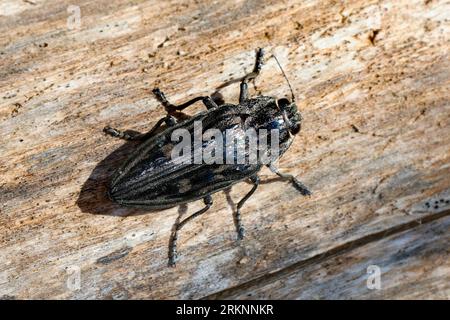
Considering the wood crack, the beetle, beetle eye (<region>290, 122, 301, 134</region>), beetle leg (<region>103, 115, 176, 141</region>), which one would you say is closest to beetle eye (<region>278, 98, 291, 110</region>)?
the beetle

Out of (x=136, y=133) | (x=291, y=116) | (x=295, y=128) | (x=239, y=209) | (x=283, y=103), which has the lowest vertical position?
(x=239, y=209)

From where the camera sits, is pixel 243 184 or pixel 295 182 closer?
pixel 295 182

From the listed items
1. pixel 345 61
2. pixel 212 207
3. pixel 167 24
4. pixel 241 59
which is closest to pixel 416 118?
pixel 345 61

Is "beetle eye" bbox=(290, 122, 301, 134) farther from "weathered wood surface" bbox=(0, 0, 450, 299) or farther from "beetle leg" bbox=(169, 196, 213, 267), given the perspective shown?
"beetle leg" bbox=(169, 196, 213, 267)

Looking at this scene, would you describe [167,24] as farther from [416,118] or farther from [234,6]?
A: [416,118]

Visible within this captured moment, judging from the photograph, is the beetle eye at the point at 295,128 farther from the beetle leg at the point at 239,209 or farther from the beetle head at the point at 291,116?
the beetle leg at the point at 239,209

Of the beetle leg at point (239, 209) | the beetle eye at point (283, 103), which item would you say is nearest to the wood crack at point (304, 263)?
the beetle leg at point (239, 209)

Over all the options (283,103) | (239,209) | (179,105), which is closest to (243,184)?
(239,209)

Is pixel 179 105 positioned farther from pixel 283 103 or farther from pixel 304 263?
pixel 304 263
